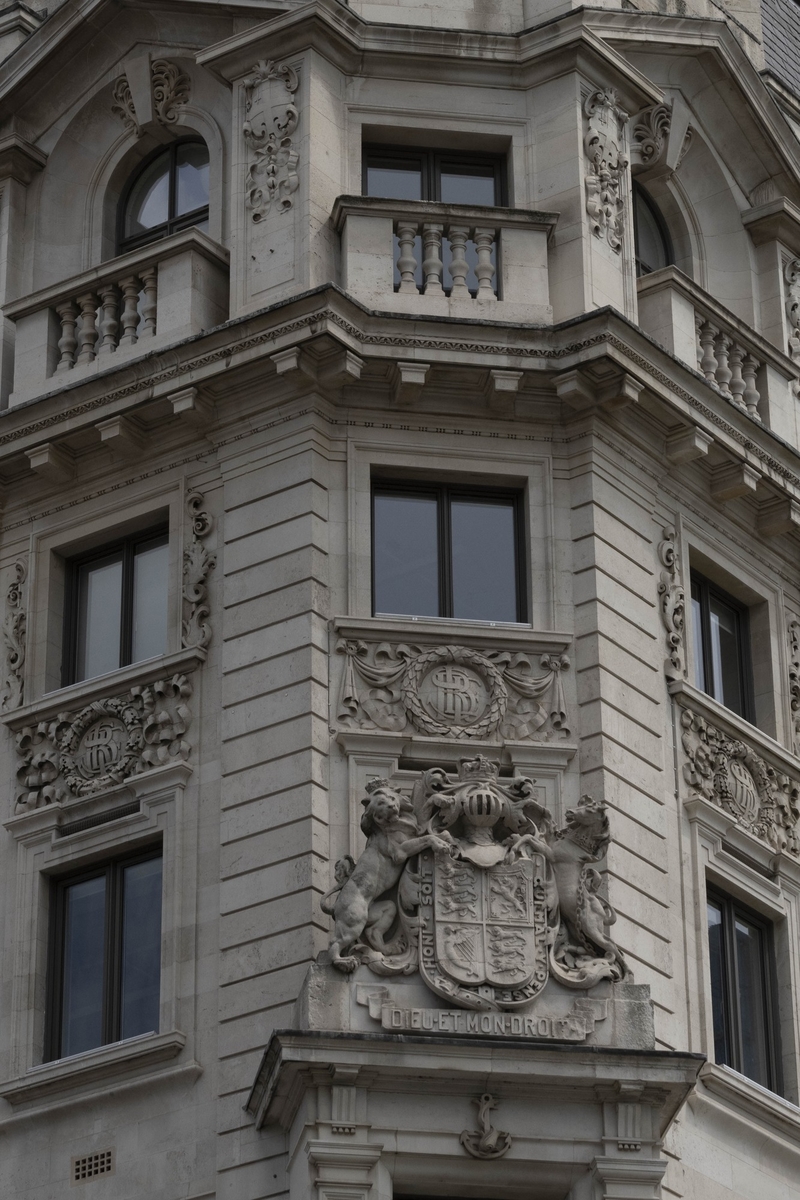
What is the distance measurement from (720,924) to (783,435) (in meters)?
6.33

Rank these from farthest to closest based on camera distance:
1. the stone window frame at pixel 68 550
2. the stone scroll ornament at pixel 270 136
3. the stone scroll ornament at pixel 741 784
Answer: the stone scroll ornament at pixel 270 136
the stone window frame at pixel 68 550
the stone scroll ornament at pixel 741 784

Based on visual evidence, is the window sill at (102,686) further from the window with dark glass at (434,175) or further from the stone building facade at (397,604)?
the window with dark glass at (434,175)

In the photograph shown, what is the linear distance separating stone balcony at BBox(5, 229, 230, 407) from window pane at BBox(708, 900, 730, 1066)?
8559 mm

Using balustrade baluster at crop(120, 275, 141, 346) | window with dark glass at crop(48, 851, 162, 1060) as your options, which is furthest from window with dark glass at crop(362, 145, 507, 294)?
window with dark glass at crop(48, 851, 162, 1060)

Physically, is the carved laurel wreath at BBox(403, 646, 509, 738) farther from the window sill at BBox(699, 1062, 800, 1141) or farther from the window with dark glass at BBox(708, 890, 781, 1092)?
the window sill at BBox(699, 1062, 800, 1141)

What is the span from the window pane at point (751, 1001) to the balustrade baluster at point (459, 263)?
24.5ft

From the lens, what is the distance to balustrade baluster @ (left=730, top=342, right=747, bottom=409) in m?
36.1

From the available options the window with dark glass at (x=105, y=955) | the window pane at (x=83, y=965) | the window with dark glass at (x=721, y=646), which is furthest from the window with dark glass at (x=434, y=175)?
the window pane at (x=83, y=965)

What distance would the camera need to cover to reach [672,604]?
1339 inches

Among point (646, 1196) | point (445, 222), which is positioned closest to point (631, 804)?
point (646, 1196)

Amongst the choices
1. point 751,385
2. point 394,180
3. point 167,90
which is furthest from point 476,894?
point 167,90

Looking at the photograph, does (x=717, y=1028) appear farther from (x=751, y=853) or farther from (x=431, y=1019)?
(x=431, y=1019)

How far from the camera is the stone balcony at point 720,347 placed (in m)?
35.3

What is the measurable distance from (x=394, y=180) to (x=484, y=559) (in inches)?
200
